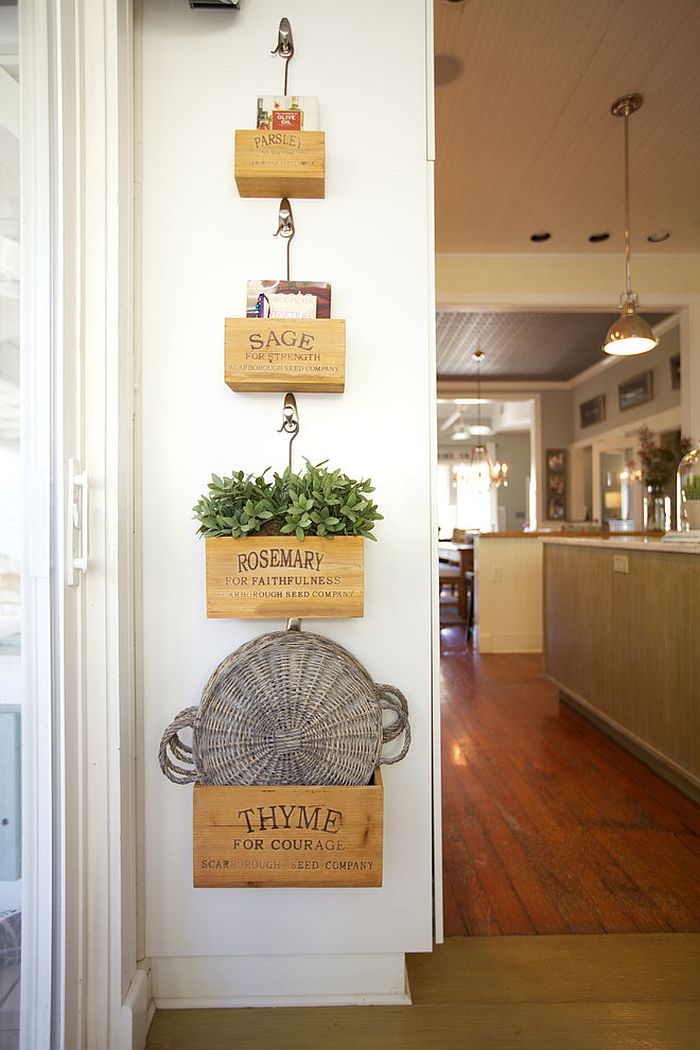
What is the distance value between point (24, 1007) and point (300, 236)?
1.58 metres

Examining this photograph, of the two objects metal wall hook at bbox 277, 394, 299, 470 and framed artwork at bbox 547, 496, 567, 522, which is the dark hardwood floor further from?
framed artwork at bbox 547, 496, 567, 522

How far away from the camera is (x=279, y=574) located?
1.22 metres

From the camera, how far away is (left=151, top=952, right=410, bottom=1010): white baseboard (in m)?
1.40

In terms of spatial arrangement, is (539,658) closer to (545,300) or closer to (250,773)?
(545,300)

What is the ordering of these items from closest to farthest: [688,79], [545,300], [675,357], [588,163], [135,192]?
[135,192] < [688,79] < [588,163] < [545,300] < [675,357]

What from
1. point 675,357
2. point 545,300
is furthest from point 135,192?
point 675,357

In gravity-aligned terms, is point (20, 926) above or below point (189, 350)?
below

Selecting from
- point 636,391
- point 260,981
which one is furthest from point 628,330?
point 636,391

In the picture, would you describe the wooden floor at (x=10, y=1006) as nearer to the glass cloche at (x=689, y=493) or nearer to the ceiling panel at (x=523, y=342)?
the glass cloche at (x=689, y=493)

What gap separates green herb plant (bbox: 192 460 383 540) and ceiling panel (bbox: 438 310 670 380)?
172 inches

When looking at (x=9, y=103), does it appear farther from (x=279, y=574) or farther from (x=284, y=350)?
(x=279, y=574)

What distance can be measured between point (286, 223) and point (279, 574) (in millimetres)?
793

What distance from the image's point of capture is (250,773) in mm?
1223

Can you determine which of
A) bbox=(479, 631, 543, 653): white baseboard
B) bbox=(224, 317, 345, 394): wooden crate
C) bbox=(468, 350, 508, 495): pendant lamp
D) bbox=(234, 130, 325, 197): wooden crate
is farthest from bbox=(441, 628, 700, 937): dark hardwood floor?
bbox=(468, 350, 508, 495): pendant lamp
